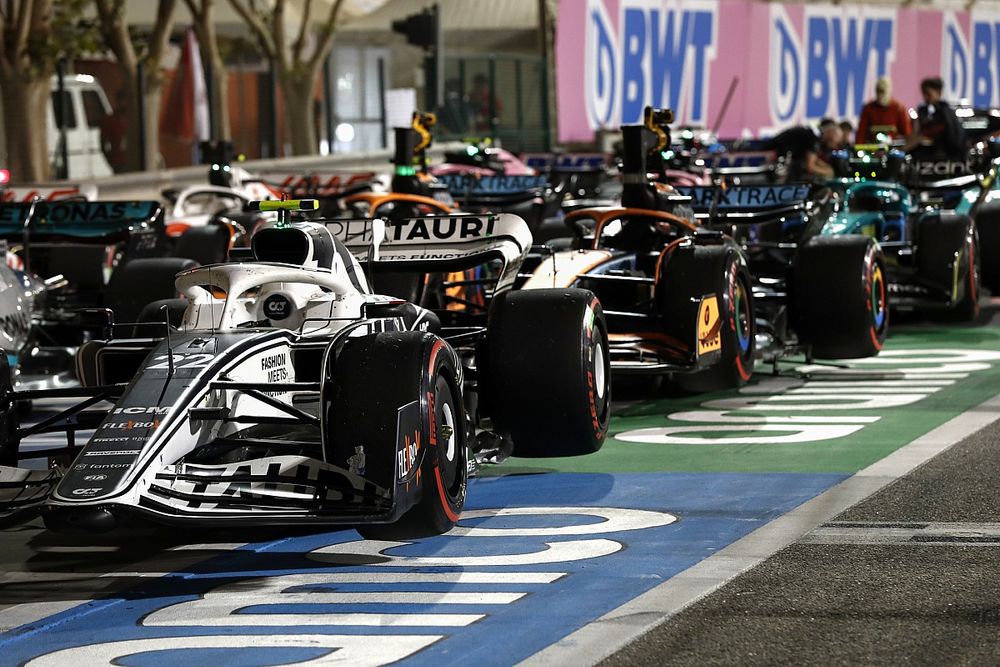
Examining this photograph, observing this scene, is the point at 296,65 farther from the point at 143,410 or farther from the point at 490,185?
the point at 143,410

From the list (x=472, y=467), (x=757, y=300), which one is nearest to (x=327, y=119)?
(x=757, y=300)

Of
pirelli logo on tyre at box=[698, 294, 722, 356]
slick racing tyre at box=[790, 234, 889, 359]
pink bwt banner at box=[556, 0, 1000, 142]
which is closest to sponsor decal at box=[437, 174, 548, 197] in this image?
pink bwt banner at box=[556, 0, 1000, 142]

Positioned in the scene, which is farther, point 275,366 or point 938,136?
point 938,136

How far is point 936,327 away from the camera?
50.0 feet

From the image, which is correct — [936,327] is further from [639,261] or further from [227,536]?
[227,536]

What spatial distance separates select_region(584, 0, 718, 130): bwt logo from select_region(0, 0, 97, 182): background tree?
32.1 feet

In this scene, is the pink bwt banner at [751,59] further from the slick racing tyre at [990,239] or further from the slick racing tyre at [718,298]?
the slick racing tyre at [718,298]

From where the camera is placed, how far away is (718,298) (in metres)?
10.7

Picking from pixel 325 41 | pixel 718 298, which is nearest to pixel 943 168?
pixel 718 298

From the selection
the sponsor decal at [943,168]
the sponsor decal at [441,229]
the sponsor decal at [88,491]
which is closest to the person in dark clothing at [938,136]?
the sponsor decal at [943,168]

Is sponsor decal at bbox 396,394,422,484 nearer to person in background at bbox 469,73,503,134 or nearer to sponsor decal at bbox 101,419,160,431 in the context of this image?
sponsor decal at bbox 101,419,160,431

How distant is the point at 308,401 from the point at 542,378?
1056 millimetres

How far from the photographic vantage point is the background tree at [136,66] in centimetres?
2595

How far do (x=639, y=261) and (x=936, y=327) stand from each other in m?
4.38
